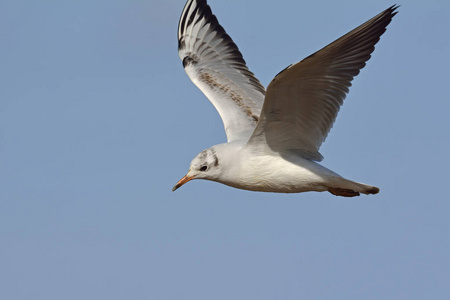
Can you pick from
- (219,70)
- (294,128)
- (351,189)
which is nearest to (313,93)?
(294,128)

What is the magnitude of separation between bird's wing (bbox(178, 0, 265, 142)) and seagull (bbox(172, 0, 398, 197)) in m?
0.03

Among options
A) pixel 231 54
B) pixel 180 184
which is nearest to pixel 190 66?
pixel 231 54

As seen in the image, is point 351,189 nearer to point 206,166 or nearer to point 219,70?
point 206,166

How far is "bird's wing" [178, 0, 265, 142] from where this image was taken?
11852 mm

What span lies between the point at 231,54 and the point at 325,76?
434 centimetres

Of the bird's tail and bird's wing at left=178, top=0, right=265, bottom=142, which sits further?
bird's wing at left=178, top=0, right=265, bottom=142

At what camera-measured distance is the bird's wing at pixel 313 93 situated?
928 centimetres

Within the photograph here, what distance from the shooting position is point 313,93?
9.80 metres

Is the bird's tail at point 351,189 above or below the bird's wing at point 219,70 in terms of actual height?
below

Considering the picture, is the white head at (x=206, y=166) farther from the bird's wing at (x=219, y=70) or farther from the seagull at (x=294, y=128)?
the bird's wing at (x=219, y=70)

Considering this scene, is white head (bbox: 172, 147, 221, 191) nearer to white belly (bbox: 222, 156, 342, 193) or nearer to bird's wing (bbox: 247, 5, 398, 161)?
white belly (bbox: 222, 156, 342, 193)

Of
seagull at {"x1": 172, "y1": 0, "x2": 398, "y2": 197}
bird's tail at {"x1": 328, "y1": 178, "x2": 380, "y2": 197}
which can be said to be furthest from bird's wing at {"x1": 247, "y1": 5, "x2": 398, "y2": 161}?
bird's tail at {"x1": 328, "y1": 178, "x2": 380, "y2": 197}

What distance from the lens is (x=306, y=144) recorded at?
34.6ft

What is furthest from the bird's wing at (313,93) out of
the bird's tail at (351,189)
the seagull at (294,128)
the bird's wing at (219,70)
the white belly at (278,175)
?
the bird's wing at (219,70)
